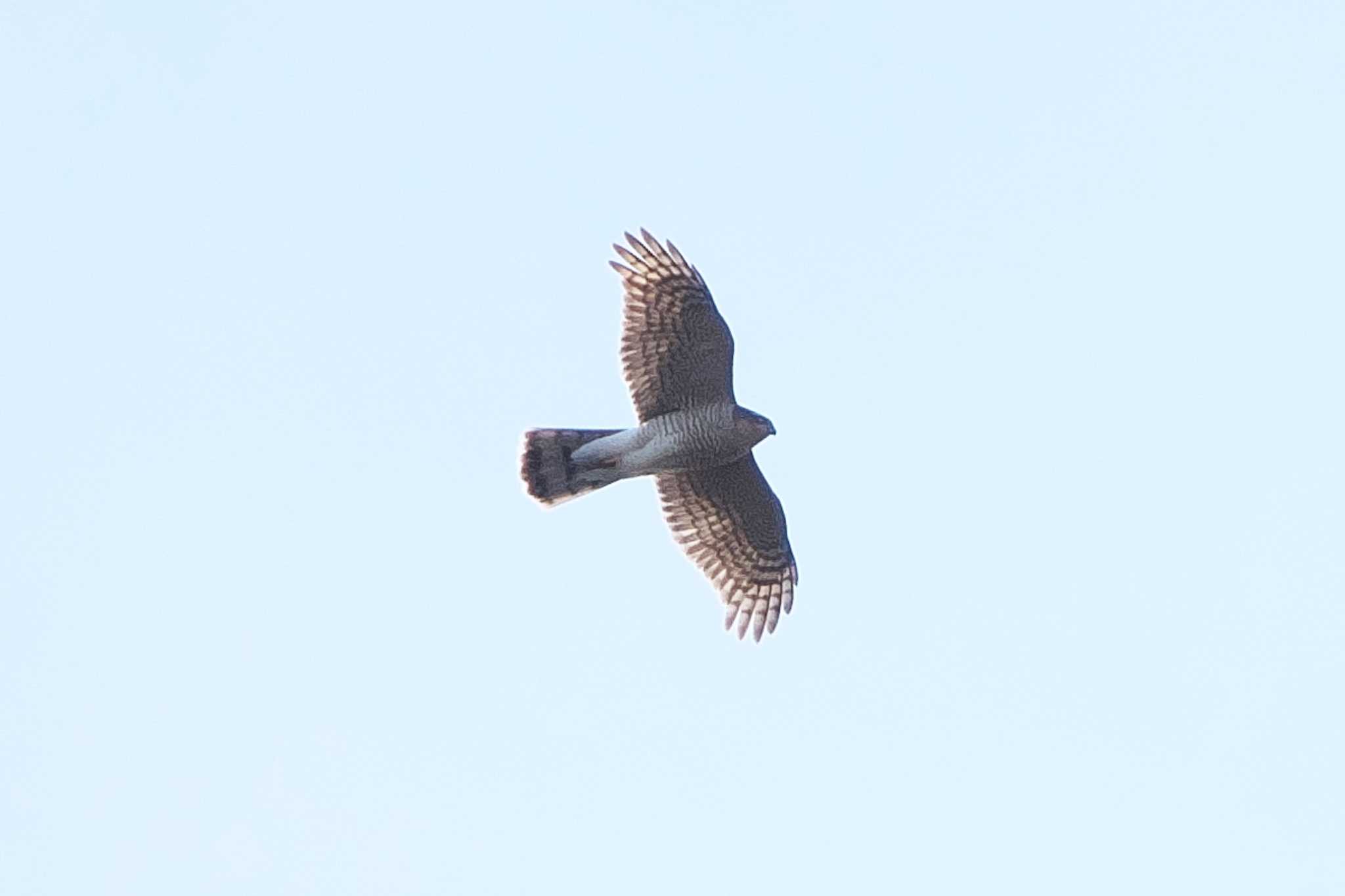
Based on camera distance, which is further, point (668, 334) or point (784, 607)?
point (784, 607)

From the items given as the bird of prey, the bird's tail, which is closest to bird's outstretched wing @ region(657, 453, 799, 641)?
the bird of prey

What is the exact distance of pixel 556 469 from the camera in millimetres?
21594

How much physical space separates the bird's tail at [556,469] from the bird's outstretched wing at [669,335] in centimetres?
69

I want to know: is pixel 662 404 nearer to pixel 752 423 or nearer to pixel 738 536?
pixel 752 423

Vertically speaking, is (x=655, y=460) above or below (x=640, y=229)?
below

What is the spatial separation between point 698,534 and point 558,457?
186 centimetres

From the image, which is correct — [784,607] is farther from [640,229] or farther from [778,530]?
[640,229]

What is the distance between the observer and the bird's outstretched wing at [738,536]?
22391 millimetres

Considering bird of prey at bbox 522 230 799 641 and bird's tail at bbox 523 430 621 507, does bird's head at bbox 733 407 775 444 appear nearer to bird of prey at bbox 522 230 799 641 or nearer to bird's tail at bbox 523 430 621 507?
bird of prey at bbox 522 230 799 641

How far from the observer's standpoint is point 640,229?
2133cm

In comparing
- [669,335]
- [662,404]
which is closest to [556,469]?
[662,404]

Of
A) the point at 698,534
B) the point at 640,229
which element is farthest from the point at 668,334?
the point at 698,534

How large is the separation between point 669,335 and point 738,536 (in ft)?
8.40

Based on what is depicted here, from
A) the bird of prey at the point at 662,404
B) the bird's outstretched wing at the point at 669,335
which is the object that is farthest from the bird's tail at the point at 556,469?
the bird's outstretched wing at the point at 669,335
